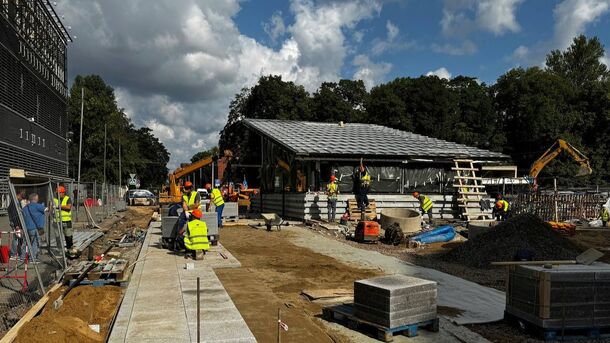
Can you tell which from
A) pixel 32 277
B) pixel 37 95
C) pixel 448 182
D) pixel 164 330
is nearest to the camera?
pixel 164 330

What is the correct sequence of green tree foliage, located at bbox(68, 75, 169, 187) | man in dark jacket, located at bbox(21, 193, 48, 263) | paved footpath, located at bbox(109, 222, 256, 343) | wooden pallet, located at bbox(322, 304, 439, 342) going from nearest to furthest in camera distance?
paved footpath, located at bbox(109, 222, 256, 343)
wooden pallet, located at bbox(322, 304, 439, 342)
man in dark jacket, located at bbox(21, 193, 48, 263)
green tree foliage, located at bbox(68, 75, 169, 187)

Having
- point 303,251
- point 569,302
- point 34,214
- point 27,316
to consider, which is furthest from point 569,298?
point 34,214

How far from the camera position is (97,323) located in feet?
25.7

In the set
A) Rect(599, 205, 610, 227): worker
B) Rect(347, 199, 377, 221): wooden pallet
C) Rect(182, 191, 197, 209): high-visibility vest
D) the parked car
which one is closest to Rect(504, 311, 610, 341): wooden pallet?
Rect(182, 191, 197, 209): high-visibility vest

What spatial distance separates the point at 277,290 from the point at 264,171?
23.2m

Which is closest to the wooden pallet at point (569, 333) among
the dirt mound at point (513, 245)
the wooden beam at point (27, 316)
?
the wooden beam at point (27, 316)

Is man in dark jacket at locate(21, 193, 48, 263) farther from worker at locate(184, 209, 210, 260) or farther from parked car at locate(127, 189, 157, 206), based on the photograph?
parked car at locate(127, 189, 157, 206)

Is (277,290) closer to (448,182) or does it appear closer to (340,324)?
(340,324)

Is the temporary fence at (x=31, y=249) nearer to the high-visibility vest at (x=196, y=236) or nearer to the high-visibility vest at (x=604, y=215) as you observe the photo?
the high-visibility vest at (x=196, y=236)

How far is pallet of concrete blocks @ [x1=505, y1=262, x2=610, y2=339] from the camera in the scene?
6715mm

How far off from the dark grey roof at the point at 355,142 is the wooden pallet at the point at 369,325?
15.8m

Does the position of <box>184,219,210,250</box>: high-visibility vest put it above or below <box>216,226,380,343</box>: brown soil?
above

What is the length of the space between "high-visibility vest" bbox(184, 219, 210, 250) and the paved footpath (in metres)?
0.67

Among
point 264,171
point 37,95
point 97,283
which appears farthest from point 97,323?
point 37,95
